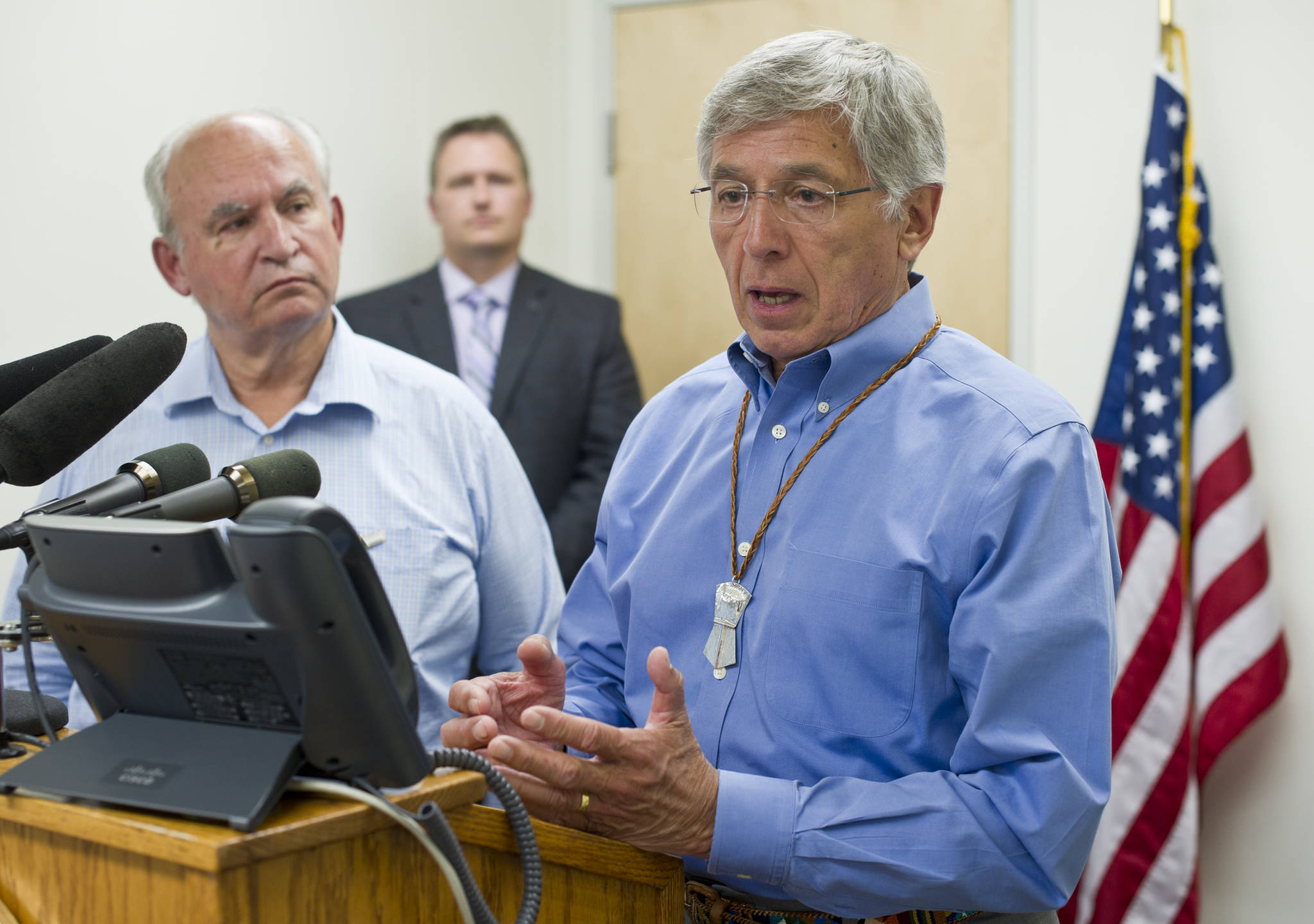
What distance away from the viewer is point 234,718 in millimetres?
781

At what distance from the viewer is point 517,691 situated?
4.17 feet

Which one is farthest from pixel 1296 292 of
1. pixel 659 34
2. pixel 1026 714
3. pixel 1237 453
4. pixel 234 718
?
pixel 234 718

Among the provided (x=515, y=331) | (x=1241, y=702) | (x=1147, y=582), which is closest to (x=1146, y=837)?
(x=1241, y=702)

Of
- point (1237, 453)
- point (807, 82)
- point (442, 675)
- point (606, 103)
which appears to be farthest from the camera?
point (606, 103)

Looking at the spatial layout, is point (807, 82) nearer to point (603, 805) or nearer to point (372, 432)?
point (603, 805)

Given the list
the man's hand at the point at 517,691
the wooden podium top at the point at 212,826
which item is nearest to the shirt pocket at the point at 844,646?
the man's hand at the point at 517,691

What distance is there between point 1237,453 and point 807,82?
7.18 ft

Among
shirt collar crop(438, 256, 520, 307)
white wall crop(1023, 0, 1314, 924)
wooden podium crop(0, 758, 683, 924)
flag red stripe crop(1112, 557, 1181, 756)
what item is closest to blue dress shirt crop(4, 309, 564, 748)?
wooden podium crop(0, 758, 683, 924)

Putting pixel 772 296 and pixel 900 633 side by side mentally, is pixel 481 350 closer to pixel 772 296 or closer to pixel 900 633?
pixel 772 296

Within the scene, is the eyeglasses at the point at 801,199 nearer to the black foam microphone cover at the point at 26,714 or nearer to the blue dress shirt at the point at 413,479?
the blue dress shirt at the point at 413,479

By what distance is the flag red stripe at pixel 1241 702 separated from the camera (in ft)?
9.52

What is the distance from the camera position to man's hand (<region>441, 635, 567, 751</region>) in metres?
1.24

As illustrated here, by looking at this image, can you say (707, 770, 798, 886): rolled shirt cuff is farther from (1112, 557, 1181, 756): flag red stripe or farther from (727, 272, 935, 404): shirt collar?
(1112, 557, 1181, 756): flag red stripe

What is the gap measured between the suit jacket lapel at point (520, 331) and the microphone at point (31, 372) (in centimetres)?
229
